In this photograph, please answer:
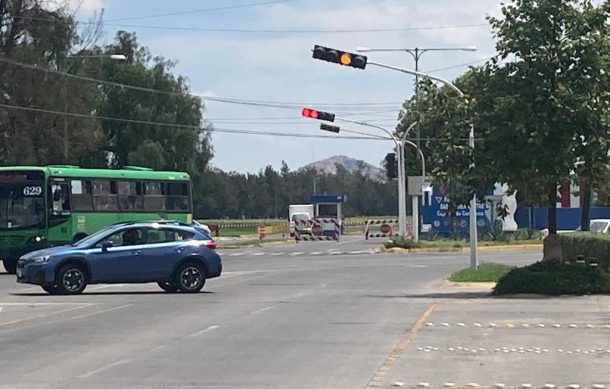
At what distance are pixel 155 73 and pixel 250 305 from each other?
6017 cm

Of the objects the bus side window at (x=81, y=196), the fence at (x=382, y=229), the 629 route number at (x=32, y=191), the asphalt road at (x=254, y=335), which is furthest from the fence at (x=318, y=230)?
the asphalt road at (x=254, y=335)

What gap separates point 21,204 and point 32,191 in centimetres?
58

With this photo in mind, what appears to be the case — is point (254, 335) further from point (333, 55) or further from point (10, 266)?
point (10, 266)

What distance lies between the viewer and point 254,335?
60.3 feet

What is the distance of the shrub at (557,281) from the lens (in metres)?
26.0

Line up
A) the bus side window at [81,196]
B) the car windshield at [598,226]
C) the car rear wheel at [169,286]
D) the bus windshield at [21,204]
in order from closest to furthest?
the car rear wheel at [169,286] < the bus windshield at [21,204] < the bus side window at [81,196] < the car windshield at [598,226]

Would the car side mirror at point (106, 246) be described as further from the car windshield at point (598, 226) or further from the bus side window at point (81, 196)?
the car windshield at point (598, 226)

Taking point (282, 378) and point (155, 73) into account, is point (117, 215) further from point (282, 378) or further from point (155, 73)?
point (155, 73)

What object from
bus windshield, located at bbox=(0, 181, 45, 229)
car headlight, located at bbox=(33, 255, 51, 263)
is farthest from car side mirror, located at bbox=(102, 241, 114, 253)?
bus windshield, located at bbox=(0, 181, 45, 229)

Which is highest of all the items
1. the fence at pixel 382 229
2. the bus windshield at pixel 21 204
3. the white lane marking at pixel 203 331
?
the bus windshield at pixel 21 204

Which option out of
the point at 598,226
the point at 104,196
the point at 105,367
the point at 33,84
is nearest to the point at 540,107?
the point at 105,367

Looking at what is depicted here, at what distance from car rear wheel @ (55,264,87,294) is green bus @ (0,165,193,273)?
12.1m

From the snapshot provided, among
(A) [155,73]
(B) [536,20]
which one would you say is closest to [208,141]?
(A) [155,73]

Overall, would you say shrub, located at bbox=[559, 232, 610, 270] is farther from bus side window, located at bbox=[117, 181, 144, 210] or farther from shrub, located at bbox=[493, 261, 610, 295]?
bus side window, located at bbox=[117, 181, 144, 210]
